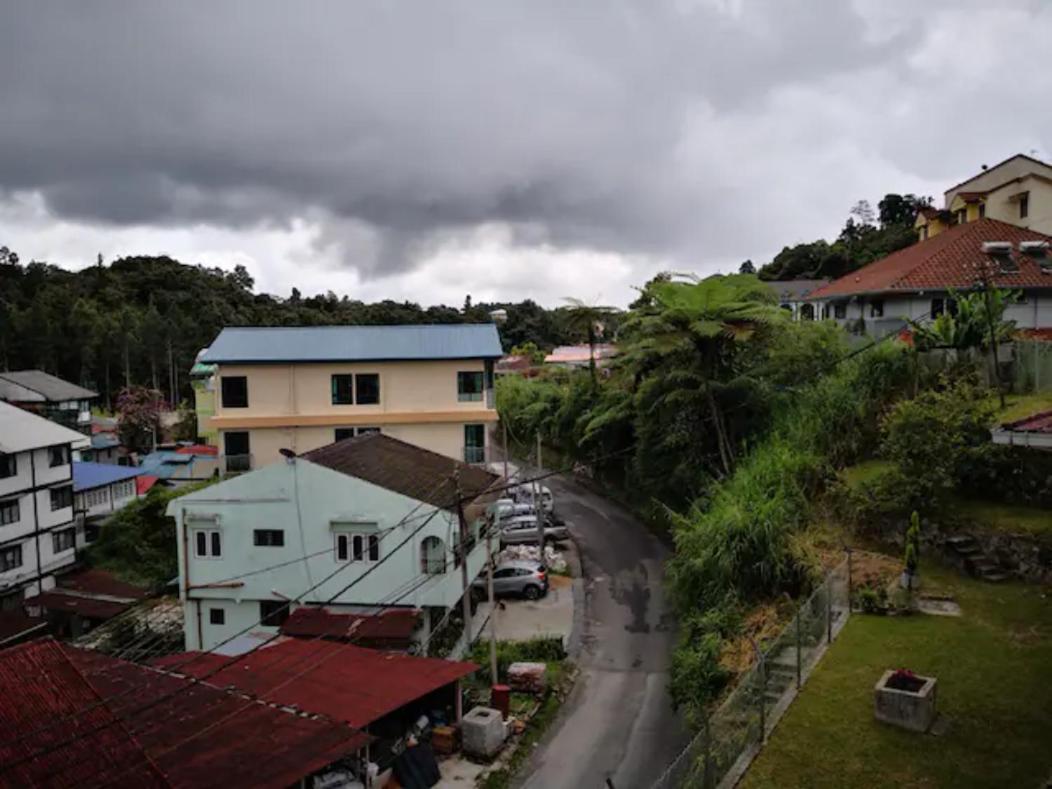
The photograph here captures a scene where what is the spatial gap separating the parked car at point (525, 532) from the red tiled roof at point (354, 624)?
10.3m

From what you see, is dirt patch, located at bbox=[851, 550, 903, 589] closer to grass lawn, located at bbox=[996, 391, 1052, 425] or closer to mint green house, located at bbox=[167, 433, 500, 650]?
grass lawn, located at bbox=[996, 391, 1052, 425]

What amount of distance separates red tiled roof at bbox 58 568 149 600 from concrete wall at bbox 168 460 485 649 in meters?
8.41

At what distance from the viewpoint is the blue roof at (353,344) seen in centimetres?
3064

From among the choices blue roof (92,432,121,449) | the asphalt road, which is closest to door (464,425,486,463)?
the asphalt road

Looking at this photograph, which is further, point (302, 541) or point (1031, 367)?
point (1031, 367)

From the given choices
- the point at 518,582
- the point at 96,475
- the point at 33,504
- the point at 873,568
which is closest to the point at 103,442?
the point at 96,475

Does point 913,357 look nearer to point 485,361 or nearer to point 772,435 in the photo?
point 772,435

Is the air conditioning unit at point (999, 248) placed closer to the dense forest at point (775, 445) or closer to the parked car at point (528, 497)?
the dense forest at point (775, 445)

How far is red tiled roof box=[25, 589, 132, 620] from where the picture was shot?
86.0 ft

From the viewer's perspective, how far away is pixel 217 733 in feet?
38.9

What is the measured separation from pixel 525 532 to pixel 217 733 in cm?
1838

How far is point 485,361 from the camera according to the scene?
102 feet

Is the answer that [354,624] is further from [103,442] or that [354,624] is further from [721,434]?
[103,442]

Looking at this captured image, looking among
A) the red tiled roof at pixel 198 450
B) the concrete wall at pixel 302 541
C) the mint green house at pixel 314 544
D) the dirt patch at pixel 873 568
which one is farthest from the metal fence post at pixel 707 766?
the red tiled roof at pixel 198 450
